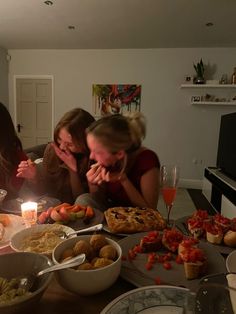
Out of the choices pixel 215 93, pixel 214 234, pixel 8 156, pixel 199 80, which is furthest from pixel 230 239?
pixel 215 93

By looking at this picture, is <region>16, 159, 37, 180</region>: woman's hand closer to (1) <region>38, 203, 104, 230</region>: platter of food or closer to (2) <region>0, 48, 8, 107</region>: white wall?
(1) <region>38, 203, 104, 230</region>: platter of food

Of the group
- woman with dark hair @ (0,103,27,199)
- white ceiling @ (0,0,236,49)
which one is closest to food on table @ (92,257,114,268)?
woman with dark hair @ (0,103,27,199)

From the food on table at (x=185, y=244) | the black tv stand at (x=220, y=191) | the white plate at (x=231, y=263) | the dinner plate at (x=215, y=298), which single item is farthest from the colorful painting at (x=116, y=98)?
the dinner plate at (x=215, y=298)

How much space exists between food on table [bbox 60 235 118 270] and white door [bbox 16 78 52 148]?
4.55 meters

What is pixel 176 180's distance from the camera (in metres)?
0.94

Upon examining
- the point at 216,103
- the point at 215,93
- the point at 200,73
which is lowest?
the point at 216,103

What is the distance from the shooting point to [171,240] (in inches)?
29.2

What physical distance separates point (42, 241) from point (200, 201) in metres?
3.30

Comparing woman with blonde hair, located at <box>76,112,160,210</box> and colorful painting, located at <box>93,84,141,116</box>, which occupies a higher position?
colorful painting, located at <box>93,84,141,116</box>

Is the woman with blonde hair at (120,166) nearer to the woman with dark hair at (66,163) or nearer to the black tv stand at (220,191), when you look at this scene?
the woman with dark hair at (66,163)

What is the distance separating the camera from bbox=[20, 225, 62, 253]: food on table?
2.30 feet

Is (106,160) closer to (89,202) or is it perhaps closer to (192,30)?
(89,202)

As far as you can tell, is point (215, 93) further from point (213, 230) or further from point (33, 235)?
point (33, 235)

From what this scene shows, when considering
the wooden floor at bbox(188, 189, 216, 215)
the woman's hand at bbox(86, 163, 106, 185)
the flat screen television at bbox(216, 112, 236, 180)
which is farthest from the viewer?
the wooden floor at bbox(188, 189, 216, 215)
